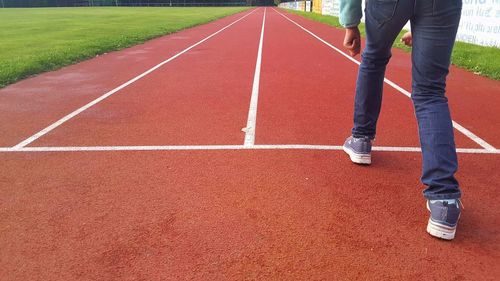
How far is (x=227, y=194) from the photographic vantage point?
3.07m

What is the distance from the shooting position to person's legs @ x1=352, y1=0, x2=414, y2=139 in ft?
8.36

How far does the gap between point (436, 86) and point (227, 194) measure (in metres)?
1.58

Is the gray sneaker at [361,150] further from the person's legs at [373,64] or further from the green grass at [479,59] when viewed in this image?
the green grass at [479,59]

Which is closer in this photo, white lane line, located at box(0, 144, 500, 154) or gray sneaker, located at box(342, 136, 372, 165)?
gray sneaker, located at box(342, 136, 372, 165)

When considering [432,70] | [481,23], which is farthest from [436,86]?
[481,23]

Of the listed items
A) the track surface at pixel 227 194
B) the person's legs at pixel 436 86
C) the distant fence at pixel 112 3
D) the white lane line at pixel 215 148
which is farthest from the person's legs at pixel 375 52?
the distant fence at pixel 112 3

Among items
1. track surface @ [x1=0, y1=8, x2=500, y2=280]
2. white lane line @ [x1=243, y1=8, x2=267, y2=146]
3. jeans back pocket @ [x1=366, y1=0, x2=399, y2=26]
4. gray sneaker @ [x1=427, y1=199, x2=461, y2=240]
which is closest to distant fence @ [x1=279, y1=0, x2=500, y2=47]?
white lane line @ [x1=243, y1=8, x2=267, y2=146]

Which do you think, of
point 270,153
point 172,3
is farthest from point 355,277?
point 172,3

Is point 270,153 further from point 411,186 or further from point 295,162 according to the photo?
point 411,186

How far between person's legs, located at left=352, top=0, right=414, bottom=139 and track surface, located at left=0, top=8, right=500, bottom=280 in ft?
1.41

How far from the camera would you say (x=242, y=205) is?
2.90m

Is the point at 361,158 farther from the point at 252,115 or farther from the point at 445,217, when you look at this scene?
the point at 252,115

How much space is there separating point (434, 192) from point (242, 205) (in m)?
1.24

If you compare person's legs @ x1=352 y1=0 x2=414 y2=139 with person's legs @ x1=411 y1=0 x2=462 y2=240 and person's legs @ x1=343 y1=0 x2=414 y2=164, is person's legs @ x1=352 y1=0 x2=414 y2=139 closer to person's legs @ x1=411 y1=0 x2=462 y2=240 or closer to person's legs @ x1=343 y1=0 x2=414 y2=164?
person's legs @ x1=343 y1=0 x2=414 y2=164
